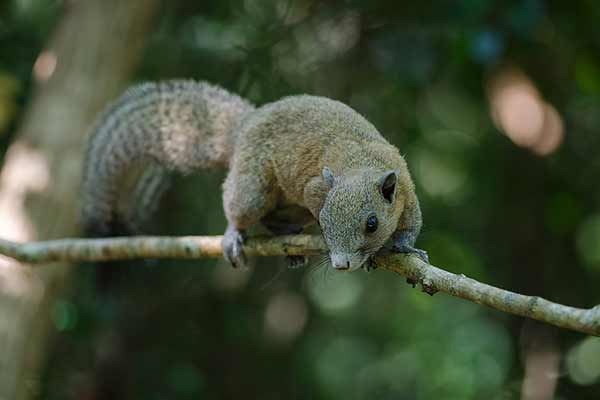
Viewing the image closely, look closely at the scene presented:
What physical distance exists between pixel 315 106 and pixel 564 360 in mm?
3607

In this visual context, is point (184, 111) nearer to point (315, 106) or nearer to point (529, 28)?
point (315, 106)

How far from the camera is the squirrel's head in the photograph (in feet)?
11.6

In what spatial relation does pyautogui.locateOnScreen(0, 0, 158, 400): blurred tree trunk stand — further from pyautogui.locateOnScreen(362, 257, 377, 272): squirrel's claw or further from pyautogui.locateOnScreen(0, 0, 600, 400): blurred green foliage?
pyautogui.locateOnScreen(362, 257, 377, 272): squirrel's claw

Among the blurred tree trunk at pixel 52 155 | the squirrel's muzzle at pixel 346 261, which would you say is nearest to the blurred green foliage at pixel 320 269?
the blurred tree trunk at pixel 52 155

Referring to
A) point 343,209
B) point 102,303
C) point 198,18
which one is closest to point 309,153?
point 343,209

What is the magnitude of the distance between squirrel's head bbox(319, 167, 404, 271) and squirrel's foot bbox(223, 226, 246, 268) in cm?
93

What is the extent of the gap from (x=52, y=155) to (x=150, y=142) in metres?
1.38

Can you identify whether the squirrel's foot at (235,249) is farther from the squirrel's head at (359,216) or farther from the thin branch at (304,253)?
the squirrel's head at (359,216)

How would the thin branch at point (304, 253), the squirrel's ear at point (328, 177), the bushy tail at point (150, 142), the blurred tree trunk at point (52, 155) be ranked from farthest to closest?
the blurred tree trunk at point (52, 155), the bushy tail at point (150, 142), the squirrel's ear at point (328, 177), the thin branch at point (304, 253)

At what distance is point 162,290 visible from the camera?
728 centimetres

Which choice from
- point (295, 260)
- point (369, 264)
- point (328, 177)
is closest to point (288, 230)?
point (295, 260)

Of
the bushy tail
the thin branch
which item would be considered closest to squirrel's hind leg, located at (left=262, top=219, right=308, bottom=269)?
the thin branch

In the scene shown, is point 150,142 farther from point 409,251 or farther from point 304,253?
point 409,251

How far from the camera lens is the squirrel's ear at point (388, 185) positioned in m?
3.70
